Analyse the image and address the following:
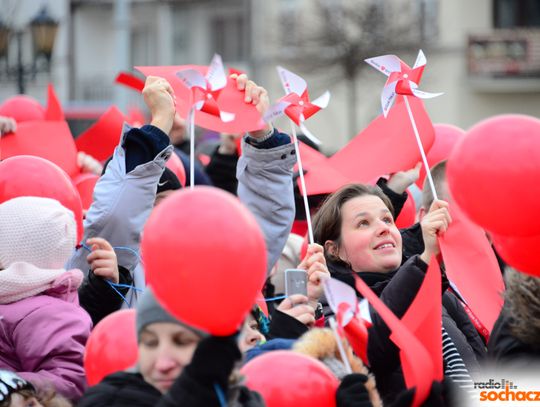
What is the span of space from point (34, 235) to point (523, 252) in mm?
1411

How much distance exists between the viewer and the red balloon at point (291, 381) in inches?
118

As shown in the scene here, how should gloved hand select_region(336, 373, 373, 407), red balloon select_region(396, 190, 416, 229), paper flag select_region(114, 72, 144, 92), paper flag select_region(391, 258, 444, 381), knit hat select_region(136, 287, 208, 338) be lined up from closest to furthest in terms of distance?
knit hat select_region(136, 287, 208, 338) → gloved hand select_region(336, 373, 373, 407) → paper flag select_region(391, 258, 444, 381) → paper flag select_region(114, 72, 144, 92) → red balloon select_region(396, 190, 416, 229)

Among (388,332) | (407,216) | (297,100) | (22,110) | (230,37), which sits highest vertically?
(297,100)

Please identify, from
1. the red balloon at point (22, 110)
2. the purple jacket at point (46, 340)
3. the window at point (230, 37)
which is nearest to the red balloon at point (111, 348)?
the purple jacket at point (46, 340)

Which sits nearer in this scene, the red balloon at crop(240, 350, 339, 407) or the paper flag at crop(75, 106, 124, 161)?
the red balloon at crop(240, 350, 339, 407)

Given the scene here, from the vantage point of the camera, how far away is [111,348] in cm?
309

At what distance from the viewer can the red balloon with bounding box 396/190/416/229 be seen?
5281 millimetres

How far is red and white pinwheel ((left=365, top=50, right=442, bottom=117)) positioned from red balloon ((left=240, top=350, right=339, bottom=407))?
1475mm

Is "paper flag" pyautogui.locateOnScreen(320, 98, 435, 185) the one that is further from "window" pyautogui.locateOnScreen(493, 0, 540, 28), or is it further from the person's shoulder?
"window" pyautogui.locateOnScreen(493, 0, 540, 28)

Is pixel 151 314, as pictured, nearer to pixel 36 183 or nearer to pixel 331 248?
pixel 331 248

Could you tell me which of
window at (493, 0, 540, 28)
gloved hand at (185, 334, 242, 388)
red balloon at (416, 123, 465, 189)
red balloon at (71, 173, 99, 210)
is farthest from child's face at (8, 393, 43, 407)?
window at (493, 0, 540, 28)

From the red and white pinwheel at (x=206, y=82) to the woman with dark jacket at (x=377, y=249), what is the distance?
59 cm

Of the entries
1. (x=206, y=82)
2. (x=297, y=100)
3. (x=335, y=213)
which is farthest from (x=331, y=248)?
(x=206, y=82)

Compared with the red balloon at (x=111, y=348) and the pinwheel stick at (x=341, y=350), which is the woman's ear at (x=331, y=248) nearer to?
the pinwheel stick at (x=341, y=350)
